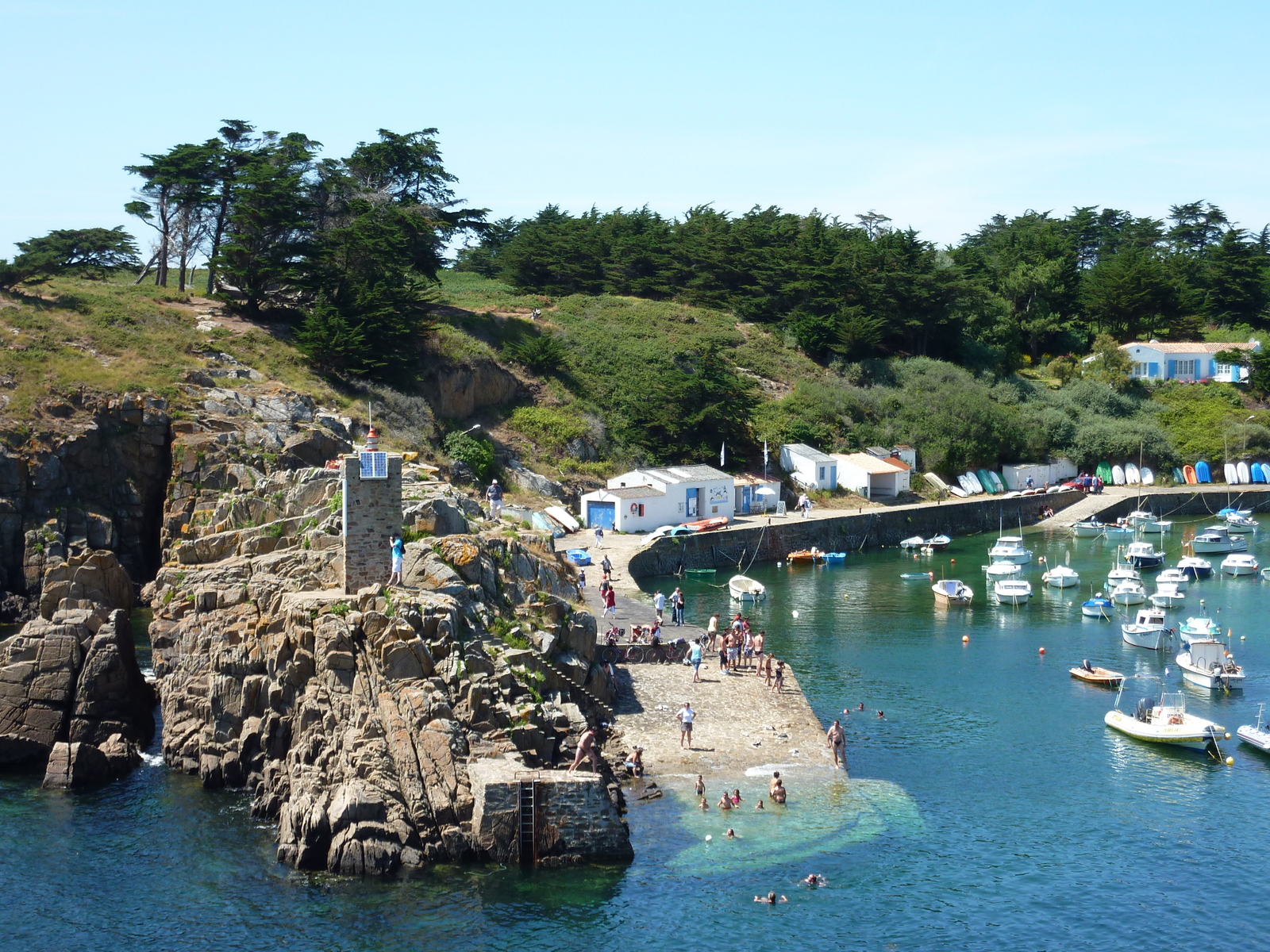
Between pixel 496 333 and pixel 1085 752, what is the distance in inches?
1937

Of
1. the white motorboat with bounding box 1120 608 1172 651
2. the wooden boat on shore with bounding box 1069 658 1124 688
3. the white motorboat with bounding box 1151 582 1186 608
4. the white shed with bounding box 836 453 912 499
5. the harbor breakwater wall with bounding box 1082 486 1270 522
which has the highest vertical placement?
the white shed with bounding box 836 453 912 499

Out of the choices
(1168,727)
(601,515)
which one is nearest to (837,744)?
(1168,727)

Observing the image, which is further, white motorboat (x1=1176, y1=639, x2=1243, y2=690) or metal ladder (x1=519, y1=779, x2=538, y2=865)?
white motorboat (x1=1176, y1=639, x2=1243, y2=690)

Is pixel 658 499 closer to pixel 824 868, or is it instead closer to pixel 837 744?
pixel 837 744

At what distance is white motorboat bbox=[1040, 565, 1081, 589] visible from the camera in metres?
53.8

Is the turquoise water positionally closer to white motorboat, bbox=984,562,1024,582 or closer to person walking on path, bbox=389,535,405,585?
person walking on path, bbox=389,535,405,585

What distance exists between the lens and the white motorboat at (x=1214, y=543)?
6162 centimetres

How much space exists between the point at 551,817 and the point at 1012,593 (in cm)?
3188

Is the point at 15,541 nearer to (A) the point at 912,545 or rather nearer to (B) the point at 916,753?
(B) the point at 916,753

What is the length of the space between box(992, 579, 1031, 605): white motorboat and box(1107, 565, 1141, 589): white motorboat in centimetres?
340

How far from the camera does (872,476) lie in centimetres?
6888

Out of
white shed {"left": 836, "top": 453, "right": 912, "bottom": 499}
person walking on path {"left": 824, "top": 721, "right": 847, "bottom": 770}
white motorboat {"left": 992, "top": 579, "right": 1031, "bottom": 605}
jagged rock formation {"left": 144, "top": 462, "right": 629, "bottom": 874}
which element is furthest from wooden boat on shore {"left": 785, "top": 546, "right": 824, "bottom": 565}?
person walking on path {"left": 824, "top": 721, "right": 847, "bottom": 770}

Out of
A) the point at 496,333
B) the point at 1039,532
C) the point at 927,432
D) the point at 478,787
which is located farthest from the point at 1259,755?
the point at 496,333

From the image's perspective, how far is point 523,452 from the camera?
210 feet
